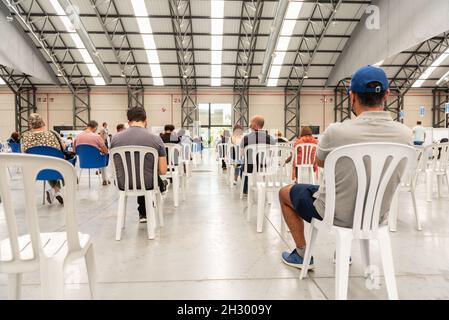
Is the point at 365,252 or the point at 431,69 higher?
the point at 431,69

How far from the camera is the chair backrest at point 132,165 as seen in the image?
2.92 m

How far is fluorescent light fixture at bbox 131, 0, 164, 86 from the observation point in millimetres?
12102

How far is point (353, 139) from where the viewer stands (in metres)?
1.58

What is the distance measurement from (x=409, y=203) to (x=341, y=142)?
344cm

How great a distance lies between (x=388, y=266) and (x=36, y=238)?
1.50m

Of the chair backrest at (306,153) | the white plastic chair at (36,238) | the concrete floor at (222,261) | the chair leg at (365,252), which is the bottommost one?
the concrete floor at (222,261)

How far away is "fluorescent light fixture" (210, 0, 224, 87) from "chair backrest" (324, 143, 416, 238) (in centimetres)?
1179

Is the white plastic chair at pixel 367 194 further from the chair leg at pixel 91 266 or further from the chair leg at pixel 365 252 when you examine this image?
the chair leg at pixel 91 266

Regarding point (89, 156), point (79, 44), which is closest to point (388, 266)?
point (89, 156)

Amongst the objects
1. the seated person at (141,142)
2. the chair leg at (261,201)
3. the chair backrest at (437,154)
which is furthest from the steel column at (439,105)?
the seated person at (141,142)

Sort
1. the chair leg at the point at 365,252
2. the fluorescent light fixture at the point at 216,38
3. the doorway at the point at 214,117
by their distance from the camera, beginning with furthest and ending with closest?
the doorway at the point at 214,117 < the fluorescent light fixture at the point at 216,38 < the chair leg at the point at 365,252

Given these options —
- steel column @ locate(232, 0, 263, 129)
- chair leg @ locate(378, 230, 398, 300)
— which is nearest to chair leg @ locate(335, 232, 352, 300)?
chair leg @ locate(378, 230, 398, 300)

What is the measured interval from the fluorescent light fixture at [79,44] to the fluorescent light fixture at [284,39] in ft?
25.1

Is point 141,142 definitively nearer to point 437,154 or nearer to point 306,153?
point 306,153
